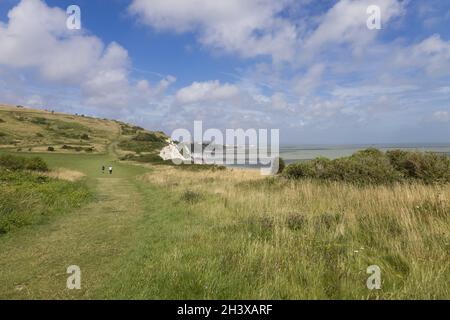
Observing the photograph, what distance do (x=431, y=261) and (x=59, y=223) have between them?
33.3 ft

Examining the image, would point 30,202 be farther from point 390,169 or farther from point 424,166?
point 424,166

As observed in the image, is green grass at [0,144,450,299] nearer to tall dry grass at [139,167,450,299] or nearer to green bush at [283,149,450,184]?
tall dry grass at [139,167,450,299]

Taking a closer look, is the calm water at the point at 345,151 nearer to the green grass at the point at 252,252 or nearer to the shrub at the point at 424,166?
the shrub at the point at 424,166

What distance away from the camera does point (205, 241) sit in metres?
7.51

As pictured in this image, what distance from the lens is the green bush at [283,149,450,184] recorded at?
13547 millimetres

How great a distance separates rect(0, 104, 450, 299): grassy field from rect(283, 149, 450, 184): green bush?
323 centimetres

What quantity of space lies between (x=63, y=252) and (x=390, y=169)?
12.6 metres

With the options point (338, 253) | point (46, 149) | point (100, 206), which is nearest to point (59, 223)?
point (100, 206)

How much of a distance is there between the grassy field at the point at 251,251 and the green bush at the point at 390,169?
10.6 feet

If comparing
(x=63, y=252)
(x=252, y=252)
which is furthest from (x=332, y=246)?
(x=63, y=252)

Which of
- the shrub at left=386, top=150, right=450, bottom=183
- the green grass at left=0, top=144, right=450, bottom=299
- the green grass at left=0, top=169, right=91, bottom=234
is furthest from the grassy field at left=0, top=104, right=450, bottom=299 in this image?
the shrub at left=386, top=150, right=450, bottom=183

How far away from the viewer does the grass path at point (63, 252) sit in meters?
5.71
